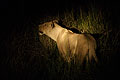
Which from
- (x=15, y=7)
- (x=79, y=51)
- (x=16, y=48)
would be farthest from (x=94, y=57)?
(x=15, y=7)

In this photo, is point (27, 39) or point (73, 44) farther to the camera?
point (27, 39)

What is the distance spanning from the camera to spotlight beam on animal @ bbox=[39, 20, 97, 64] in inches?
120

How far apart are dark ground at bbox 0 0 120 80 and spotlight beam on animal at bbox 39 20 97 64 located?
0.37m

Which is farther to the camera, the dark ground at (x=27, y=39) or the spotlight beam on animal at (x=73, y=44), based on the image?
the dark ground at (x=27, y=39)

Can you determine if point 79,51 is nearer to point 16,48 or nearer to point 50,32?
point 50,32

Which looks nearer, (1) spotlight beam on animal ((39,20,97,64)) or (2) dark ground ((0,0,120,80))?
(1) spotlight beam on animal ((39,20,97,64))

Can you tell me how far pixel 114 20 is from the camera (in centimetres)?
424

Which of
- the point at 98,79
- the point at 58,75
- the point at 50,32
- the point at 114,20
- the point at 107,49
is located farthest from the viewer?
the point at 114,20

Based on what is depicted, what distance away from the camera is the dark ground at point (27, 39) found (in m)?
3.33

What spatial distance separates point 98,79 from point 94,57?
0.38 m

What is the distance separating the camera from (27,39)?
455 cm

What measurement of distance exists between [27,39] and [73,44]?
1.69 meters

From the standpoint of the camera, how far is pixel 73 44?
3.28 metres

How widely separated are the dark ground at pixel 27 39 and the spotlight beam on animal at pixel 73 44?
0.37m
